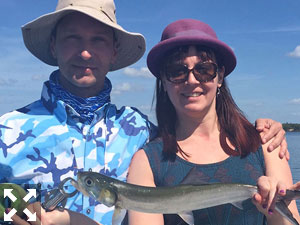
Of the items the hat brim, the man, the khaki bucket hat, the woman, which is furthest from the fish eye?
the khaki bucket hat

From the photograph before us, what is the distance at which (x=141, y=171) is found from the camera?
16.0 ft

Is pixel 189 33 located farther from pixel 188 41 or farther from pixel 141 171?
pixel 141 171

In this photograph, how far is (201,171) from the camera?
15.9 ft

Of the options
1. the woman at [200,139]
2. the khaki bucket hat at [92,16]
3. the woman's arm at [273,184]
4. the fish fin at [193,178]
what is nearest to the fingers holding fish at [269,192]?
the woman's arm at [273,184]

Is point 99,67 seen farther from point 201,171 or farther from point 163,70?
point 201,171

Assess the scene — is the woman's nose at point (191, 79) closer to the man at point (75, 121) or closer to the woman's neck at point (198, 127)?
the woman's neck at point (198, 127)

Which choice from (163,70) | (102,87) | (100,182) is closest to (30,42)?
(102,87)

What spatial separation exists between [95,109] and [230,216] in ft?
8.06

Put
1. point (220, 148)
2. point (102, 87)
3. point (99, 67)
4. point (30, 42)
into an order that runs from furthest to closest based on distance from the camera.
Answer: point (30, 42) → point (102, 87) → point (99, 67) → point (220, 148)

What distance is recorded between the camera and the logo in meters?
4.55

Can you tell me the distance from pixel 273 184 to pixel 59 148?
9.55 feet

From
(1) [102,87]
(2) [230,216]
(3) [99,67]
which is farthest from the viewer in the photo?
(1) [102,87]

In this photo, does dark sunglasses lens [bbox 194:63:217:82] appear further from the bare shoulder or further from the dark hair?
the bare shoulder

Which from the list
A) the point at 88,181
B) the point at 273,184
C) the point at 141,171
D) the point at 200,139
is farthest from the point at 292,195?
the point at 88,181
